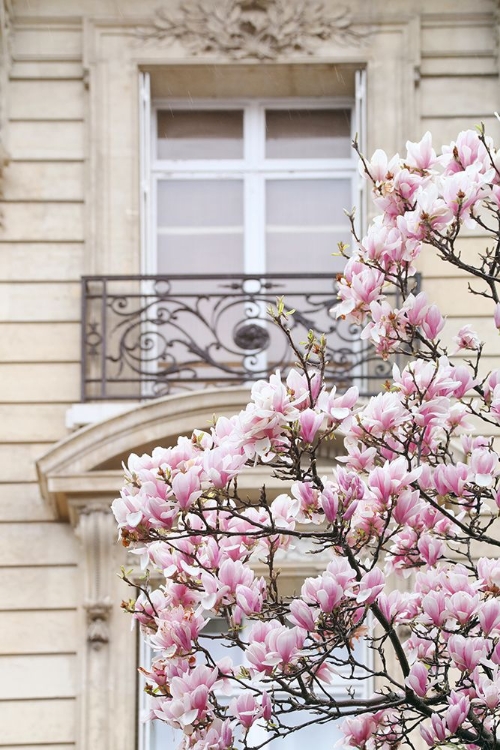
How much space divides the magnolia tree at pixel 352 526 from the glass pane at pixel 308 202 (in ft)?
14.8

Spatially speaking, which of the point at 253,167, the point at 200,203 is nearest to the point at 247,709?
the point at 200,203

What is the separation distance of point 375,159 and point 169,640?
177 cm

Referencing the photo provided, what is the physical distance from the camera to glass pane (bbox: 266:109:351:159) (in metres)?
11.0

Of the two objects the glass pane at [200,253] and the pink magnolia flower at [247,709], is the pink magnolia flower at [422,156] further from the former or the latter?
the glass pane at [200,253]

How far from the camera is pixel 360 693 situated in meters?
9.54

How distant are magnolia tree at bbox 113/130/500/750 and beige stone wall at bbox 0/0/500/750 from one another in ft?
12.0

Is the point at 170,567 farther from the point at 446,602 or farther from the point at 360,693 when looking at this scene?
the point at 360,693

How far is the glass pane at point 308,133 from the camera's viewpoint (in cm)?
1097

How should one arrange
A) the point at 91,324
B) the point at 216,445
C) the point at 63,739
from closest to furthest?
1. the point at 216,445
2. the point at 63,739
3. the point at 91,324

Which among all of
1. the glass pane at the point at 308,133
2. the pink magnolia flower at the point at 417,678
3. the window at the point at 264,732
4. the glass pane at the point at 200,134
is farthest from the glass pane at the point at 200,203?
the pink magnolia flower at the point at 417,678

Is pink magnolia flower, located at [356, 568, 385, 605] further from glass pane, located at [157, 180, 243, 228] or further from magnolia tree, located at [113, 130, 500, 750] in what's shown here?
glass pane, located at [157, 180, 243, 228]

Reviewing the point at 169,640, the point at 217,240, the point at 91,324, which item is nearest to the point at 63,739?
the point at 91,324

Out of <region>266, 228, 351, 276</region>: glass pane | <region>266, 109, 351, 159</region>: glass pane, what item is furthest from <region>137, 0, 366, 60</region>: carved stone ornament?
<region>266, 228, 351, 276</region>: glass pane

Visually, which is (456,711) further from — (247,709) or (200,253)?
(200,253)
